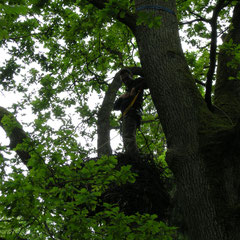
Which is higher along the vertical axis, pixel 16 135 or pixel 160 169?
pixel 16 135

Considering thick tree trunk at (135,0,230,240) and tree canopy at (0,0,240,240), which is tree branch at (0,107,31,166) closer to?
tree canopy at (0,0,240,240)

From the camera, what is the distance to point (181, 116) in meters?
3.38

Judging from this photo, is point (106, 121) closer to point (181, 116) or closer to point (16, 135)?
point (16, 135)

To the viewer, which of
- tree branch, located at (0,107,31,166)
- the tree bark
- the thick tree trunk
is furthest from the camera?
the tree bark

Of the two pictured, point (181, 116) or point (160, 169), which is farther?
point (160, 169)

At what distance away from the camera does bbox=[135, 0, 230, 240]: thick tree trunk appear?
9.43 ft

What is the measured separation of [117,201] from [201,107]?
1.87 m

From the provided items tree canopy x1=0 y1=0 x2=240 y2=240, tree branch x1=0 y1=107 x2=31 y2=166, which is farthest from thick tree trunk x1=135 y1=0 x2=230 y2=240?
tree branch x1=0 y1=107 x2=31 y2=166

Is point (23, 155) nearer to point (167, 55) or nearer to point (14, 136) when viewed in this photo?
point (14, 136)

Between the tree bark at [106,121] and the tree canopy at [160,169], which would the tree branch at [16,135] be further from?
the tree bark at [106,121]

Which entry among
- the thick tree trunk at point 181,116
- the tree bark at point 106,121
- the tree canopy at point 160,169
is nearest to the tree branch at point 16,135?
the tree canopy at point 160,169

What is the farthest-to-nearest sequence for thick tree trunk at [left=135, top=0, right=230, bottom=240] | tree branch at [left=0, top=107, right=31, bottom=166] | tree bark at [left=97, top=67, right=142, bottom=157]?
tree bark at [left=97, top=67, right=142, bottom=157] → tree branch at [left=0, top=107, right=31, bottom=166] → thick tree trunk at [left=135, top=0, right=230, bottom=240]

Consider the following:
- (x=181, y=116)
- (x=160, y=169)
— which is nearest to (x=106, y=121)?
(x=160, y=169)

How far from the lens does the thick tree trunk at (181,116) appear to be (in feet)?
9.43
